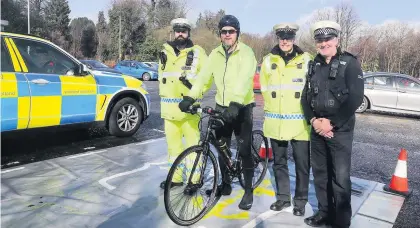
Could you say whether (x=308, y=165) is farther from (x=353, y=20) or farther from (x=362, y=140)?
(x=353, y=20)

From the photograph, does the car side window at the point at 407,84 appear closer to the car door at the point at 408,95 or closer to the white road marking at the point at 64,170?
the car door at the point at 408,95

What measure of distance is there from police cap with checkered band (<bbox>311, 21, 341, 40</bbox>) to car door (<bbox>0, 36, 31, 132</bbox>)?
3.72 m

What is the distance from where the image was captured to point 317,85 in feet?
10.2

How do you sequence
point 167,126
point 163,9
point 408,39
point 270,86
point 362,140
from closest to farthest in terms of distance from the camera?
point 270,86 < point 167,126 < point 362,140 < point 408,39 < point 163,9

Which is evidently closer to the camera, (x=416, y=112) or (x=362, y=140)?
(x=362, y=140)

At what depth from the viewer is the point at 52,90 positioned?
5121 mm

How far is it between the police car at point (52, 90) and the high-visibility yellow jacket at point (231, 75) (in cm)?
261

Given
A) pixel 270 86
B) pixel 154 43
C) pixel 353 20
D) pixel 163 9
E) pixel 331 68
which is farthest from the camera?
pixel 163 9

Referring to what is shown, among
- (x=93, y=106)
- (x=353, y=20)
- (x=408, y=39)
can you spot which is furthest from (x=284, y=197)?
(x=408, y=39)

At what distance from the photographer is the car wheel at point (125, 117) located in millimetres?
6258

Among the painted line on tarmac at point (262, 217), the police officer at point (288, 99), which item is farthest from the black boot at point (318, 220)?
→ the painted line on tarmac at point (262, 217)

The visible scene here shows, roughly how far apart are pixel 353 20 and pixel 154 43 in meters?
21.8

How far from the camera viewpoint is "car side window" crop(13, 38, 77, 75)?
4.99 meters

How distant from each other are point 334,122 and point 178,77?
1.61m
